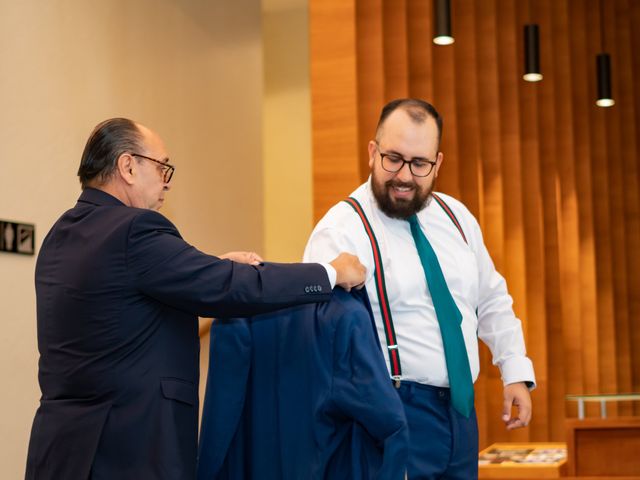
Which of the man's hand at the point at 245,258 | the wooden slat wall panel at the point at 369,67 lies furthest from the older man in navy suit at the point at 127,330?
the wooden slat wall panel at the point at 369,67

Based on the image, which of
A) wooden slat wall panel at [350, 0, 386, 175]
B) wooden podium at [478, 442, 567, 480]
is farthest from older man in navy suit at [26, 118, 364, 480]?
wooden slat wall panel at [350, 0, 386, 175]

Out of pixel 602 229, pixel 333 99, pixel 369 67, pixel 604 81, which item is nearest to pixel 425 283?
pixel 333 99

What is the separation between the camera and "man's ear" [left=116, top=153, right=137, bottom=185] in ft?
8.23

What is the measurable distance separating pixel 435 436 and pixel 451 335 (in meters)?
0.27

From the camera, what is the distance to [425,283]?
2.76 metres

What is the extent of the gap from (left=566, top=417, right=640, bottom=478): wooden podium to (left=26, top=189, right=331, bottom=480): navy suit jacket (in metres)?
2.99

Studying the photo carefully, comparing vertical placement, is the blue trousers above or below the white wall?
below

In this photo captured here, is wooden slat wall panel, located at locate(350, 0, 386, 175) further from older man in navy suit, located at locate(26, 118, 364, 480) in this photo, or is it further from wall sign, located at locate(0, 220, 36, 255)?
older man in navy suit, located at locate(26, 118, 364, 480)

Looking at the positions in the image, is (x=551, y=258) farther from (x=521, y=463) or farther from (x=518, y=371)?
(x=518, y=371)

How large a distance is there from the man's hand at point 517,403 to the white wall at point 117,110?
2633mm

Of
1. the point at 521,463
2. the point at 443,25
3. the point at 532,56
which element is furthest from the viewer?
the point at 532,56

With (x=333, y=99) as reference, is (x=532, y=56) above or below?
above

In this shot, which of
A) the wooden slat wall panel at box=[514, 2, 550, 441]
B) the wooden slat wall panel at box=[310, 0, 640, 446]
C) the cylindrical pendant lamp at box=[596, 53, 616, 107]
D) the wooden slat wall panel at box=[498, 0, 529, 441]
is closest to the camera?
the wooden slat wall panel at box=[310, 0, 640, 446]

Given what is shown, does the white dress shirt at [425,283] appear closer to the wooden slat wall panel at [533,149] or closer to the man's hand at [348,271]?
the man's hand at [348,271]
